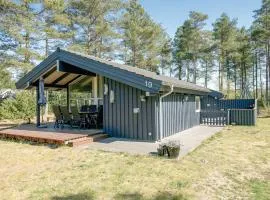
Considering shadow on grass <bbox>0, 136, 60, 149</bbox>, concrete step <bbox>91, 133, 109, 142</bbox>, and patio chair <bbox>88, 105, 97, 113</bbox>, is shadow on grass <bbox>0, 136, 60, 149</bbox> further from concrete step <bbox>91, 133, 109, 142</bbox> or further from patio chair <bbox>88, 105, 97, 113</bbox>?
patio chair <bbox>88, 105, 97, 113</bbox>

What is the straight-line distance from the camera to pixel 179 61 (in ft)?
123

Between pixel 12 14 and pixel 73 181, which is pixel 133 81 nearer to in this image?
pixel 73 181

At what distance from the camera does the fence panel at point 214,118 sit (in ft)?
50.9

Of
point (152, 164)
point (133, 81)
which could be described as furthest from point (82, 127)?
point (152, 164)

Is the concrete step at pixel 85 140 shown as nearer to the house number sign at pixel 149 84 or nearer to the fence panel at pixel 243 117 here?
the house number sign at pixel 149 84

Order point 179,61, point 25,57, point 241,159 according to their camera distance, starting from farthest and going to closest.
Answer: point 179,61, point 25,57, point 241,159

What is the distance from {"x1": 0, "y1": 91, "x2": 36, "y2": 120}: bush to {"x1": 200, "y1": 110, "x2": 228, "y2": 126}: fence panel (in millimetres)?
10687

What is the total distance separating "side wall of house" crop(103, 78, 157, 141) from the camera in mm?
9281

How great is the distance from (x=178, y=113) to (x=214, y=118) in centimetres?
493

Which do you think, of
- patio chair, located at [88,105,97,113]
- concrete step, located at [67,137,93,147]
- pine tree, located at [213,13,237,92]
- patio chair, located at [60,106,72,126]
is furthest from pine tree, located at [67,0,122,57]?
concrete step, located at [67,137,93,147]

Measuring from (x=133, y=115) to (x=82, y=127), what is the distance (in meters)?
2.83

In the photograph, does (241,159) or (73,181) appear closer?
(73,181)

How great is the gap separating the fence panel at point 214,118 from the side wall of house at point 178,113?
4.58ft

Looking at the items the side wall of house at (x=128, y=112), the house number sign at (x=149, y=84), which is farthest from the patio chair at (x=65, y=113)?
the house number sign at (x=149, y=84)
